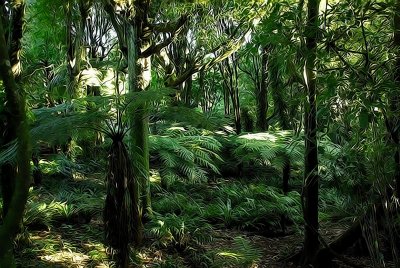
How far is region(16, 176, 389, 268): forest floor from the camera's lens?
427cm

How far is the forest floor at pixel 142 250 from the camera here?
4.27 meters

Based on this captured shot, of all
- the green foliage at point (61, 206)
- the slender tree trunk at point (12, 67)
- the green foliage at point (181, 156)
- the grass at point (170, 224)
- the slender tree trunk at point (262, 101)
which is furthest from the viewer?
the slender tree trunk at point (262, 101)

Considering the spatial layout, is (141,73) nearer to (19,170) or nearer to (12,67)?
(12,67)

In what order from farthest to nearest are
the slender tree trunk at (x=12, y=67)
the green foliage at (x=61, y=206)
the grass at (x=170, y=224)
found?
the green foliage at (x=61, y=206)
the grass at (x=170, y=224)
the slender tree trunk at (x=12, y=67)

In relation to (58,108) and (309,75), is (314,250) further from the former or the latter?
(58,108)

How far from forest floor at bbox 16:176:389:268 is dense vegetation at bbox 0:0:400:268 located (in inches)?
0.9

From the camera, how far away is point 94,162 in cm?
852

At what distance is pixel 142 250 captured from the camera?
4594 mm

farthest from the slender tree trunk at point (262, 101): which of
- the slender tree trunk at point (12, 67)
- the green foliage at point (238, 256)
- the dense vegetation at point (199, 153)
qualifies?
the slender tree trunk at point (12, 67)

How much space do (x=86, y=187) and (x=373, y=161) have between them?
17.7 feet

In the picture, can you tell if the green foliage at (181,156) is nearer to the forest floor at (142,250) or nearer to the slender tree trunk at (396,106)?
the forest floor at (142,250)

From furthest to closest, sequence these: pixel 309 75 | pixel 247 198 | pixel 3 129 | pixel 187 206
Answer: pixel 247 198
pixel 187 206
pixel 3 129
pixel 309 75

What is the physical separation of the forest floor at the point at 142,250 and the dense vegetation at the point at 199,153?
23 mm

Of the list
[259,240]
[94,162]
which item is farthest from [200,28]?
[259,240]
